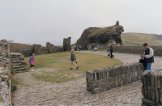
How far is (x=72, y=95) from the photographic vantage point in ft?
50.4

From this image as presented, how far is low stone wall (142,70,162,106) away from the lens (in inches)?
388

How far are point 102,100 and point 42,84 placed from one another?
7.08 meters

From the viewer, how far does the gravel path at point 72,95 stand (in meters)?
A: 13.1

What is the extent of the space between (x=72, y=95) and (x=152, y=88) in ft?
20.0

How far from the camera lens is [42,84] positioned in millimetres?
19703

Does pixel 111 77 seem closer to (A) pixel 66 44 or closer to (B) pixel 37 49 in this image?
(B) pixel 37 49

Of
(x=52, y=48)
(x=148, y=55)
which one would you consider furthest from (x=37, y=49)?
(x=148, y=55)

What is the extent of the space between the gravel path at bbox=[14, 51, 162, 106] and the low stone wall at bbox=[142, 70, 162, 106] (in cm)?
163

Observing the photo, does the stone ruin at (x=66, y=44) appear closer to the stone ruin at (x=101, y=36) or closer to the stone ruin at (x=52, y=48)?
the stone ruin at (x=52, y=48)

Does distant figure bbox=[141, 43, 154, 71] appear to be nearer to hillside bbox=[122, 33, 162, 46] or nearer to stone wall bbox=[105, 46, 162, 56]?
stone wall bbox=[105, 46, 162, 56]

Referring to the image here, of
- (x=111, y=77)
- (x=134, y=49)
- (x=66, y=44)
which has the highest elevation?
(x=66, y=44)

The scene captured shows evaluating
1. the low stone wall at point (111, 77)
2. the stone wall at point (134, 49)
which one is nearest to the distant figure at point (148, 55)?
the low stone wall at point (111, 77)

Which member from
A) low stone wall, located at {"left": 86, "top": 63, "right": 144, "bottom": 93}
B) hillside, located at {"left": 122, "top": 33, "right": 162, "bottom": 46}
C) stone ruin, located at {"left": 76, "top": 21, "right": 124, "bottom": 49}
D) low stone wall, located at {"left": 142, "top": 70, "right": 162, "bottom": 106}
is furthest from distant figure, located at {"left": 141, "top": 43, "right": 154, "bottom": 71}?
hillside, located at {"left": 122, "top": 33, "right": 162, "bottom": 46}

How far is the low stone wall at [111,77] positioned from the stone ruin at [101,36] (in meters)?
35.6
